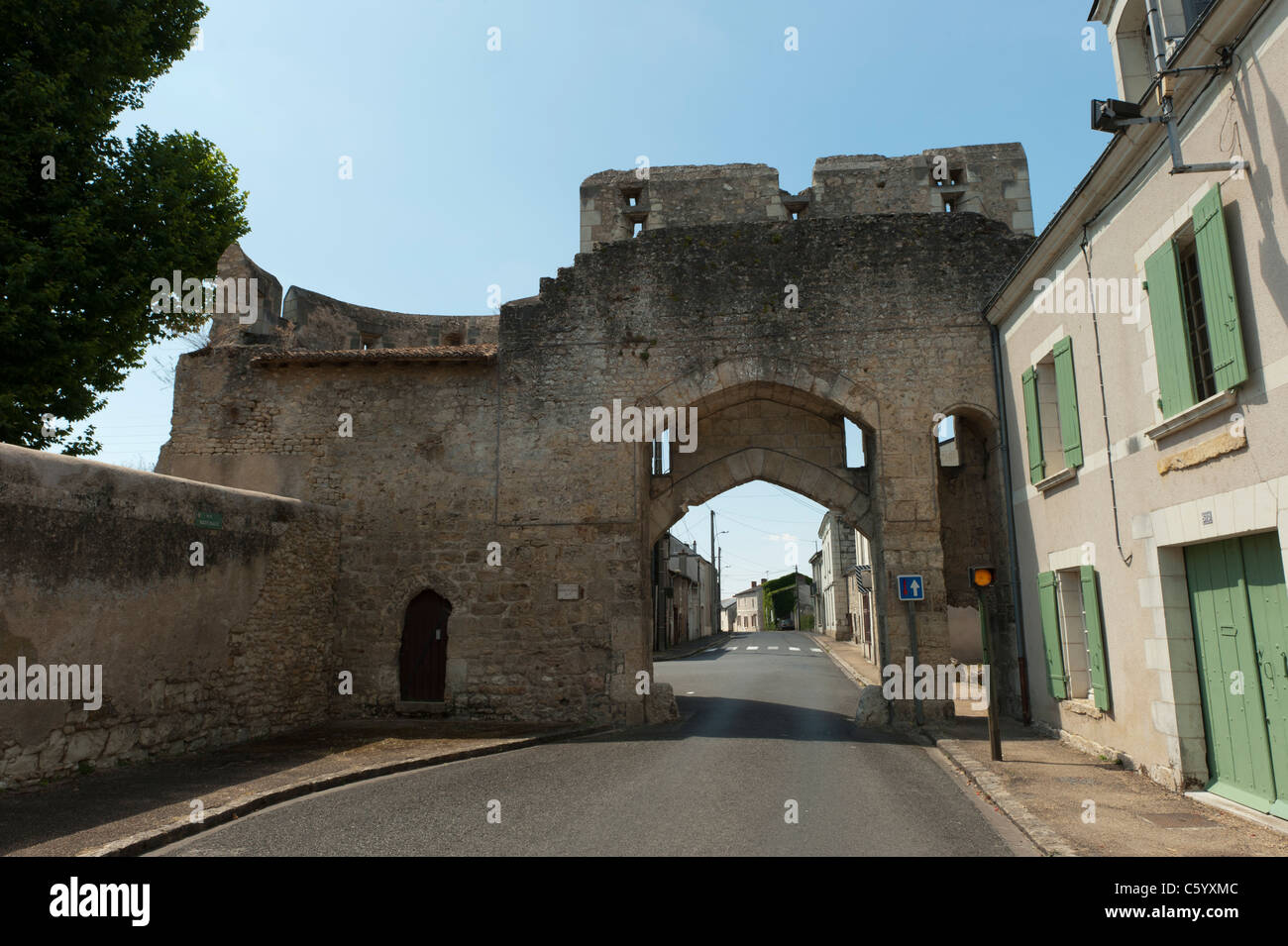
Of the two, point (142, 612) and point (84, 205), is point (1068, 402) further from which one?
point (84, 205)

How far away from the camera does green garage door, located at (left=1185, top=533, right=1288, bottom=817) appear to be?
18.0 ft

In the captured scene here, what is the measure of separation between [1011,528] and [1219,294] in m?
5.72

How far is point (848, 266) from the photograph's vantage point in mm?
12250

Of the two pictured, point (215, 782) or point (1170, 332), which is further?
point (215, 782)

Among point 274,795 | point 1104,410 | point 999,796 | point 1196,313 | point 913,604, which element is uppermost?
point 1196,313

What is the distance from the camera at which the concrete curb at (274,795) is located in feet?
16.6

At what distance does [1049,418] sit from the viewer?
9.78 meters

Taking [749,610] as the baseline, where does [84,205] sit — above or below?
above

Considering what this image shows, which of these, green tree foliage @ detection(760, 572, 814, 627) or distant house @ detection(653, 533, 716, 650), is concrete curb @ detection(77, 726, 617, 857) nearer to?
distant house @ detection(653, 533, 716, 650)

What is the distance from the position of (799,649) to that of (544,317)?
A: 983 inches

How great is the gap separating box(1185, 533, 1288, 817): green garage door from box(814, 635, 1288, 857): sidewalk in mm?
333

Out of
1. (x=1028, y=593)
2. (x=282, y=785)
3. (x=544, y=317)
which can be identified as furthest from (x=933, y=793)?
(x=544, y=317)

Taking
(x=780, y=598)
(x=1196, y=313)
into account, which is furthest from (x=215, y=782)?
(x=780, y=598)

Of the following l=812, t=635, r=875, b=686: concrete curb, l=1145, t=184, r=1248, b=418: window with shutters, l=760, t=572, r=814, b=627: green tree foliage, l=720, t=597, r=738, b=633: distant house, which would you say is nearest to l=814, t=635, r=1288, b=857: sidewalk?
l=1145, t=184, r=1248, b=418: window with shutters
